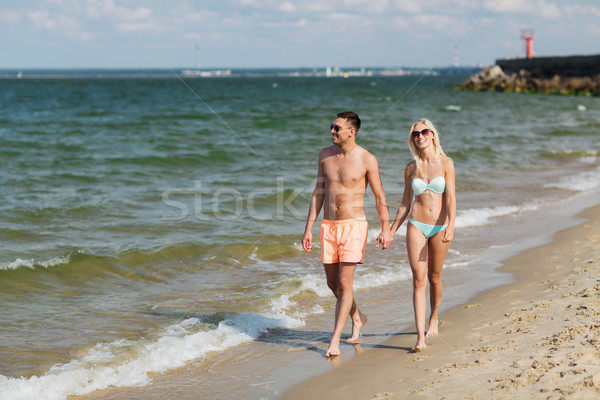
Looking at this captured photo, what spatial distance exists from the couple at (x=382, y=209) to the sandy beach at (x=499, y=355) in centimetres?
33

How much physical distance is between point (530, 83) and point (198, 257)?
60655 mm

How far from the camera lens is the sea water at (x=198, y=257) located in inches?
209

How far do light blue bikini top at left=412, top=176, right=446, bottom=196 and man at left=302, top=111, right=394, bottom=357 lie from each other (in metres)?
0.30

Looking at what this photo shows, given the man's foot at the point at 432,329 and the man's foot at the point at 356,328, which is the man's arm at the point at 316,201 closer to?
the man's foot at the point at 356,328

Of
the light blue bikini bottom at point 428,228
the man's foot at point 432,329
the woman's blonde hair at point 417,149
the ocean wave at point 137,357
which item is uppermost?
the woman's blonde hair at point 417,149

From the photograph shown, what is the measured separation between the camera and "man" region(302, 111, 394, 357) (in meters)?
5.04

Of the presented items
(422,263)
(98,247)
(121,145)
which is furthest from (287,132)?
(422,263)

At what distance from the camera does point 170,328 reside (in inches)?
242

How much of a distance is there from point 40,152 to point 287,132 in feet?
33.6

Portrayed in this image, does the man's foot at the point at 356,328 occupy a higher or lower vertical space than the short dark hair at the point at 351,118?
lower

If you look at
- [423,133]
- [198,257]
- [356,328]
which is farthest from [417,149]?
[198,257]

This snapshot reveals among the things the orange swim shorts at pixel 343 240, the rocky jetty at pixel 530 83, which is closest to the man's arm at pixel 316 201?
the orange swim shorts at pixel 343 240

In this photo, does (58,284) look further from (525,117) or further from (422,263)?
(525,117)

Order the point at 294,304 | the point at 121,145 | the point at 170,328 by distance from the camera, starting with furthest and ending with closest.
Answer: the point at 121,145
the point at 294,304
the point at 170,328
